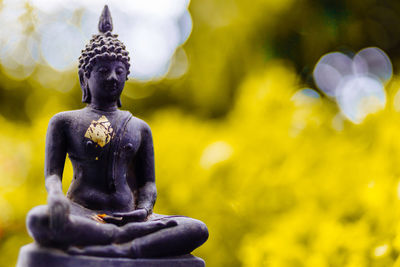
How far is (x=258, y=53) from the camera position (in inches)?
177

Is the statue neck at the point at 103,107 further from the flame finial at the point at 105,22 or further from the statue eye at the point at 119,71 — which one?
the flame finial at the point at 105,22

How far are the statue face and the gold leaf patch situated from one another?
15 cm

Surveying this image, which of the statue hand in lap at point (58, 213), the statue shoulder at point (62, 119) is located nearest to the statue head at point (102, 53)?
the statue shoulder at point (62, 119)

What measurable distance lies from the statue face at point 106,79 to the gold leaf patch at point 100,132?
0.48 feet

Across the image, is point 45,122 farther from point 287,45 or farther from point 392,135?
point 392,135

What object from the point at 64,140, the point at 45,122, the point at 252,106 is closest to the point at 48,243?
the point at 64,140

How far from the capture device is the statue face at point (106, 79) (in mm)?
2711

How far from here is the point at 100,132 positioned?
2670mm

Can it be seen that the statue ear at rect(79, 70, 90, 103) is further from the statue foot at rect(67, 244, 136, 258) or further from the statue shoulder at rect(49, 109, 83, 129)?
the statue foot at rect(67, 244, 136, 258)

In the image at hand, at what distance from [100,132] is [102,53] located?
0.43 metres

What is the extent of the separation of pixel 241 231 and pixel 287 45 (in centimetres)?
168

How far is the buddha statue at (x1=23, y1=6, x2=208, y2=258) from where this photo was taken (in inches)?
91.5

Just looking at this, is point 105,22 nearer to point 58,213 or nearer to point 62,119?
point 62,119

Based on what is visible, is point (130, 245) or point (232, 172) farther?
point (232, 172)
